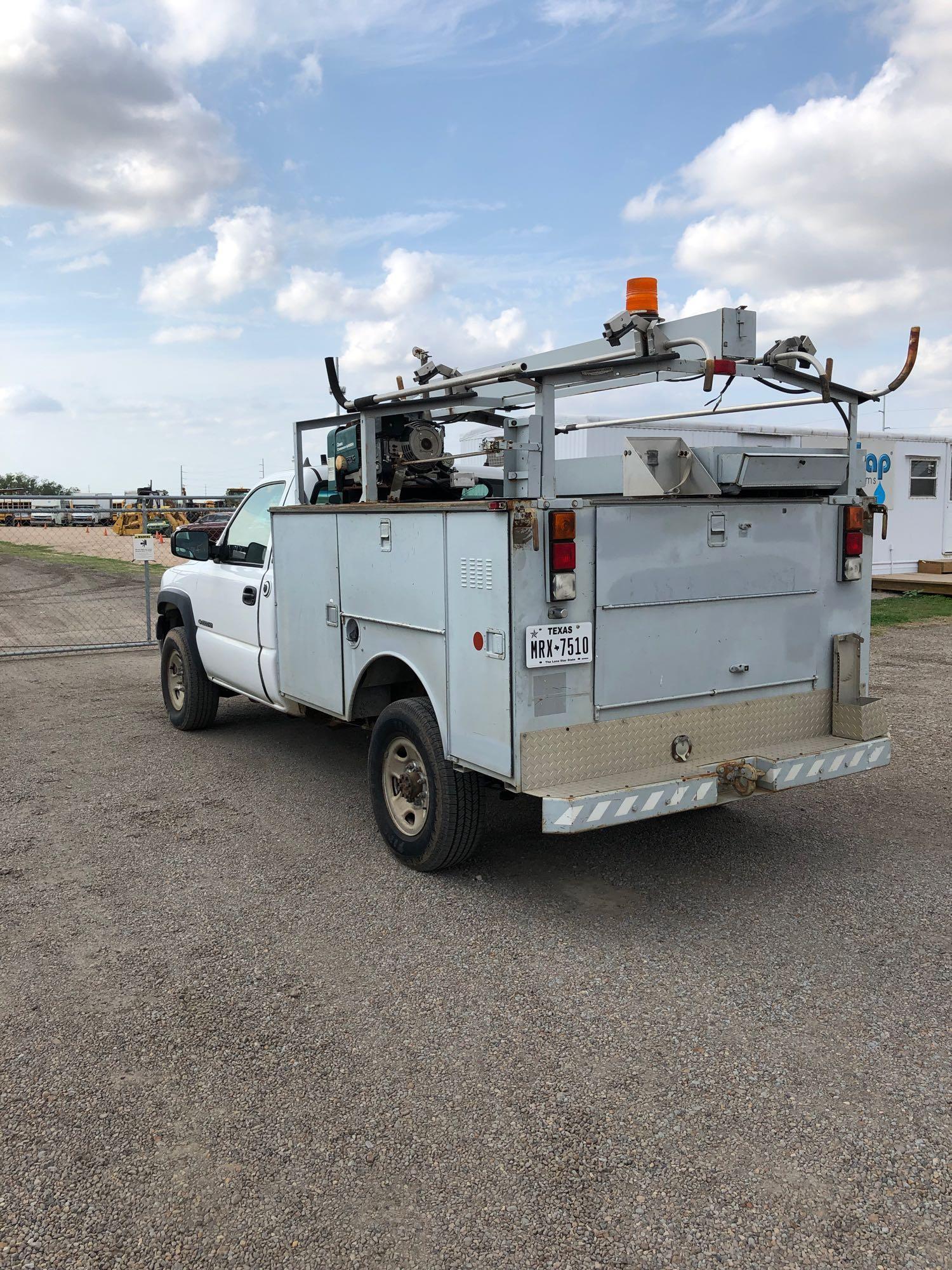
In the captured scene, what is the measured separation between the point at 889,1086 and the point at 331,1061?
181 cm

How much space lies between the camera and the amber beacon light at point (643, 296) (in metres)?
4.41

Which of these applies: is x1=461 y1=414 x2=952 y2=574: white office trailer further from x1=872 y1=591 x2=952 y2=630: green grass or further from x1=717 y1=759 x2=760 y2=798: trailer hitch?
x1=717 y1=759 x2=760 y2=798: trailer hitch

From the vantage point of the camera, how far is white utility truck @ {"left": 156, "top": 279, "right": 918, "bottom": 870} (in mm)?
4328

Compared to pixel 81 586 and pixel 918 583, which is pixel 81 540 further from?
pixel 918 583

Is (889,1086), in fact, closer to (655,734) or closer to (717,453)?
(655,734)

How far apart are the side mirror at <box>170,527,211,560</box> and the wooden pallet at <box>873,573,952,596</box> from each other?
14551 millimetres

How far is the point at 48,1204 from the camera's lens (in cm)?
277

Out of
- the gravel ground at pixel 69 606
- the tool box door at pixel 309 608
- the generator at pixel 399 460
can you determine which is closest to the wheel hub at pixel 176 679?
the tool box door at pixel 309 608

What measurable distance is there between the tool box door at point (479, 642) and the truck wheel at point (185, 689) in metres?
4.04

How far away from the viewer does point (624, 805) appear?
4.27 m

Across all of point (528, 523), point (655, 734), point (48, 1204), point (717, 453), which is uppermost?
point (717, 453)

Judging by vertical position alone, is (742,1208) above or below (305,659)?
below

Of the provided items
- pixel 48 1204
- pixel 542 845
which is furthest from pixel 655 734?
pixel 48 1204

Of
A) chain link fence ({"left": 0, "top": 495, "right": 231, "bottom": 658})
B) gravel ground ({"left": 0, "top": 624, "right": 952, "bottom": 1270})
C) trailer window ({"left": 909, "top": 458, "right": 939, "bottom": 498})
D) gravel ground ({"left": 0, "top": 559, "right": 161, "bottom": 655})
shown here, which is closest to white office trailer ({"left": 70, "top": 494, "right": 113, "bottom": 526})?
chain link fence ({"left": 0, "top": 495, "right": 231, "bottom": 658})
